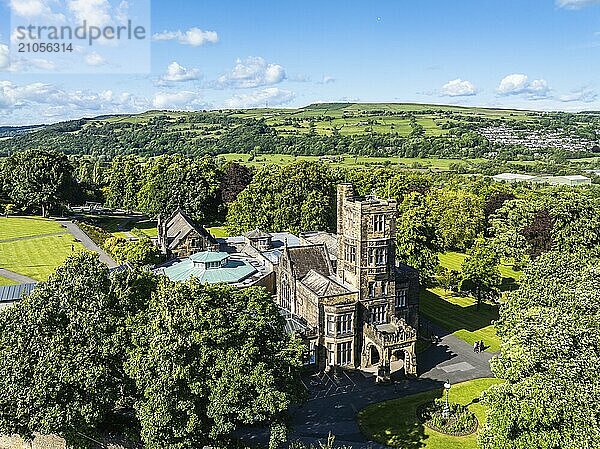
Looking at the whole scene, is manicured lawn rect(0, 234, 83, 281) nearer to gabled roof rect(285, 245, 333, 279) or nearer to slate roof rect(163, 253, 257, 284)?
slate roof rect(163, 253, 257, 284)

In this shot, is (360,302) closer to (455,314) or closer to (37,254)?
(455,314)

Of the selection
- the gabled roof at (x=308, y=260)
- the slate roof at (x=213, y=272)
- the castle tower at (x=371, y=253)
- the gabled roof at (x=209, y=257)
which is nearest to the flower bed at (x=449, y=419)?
the castle tower at (x=371, y=253)

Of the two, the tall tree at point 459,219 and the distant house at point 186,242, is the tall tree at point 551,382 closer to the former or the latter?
the distant house at point 186,242

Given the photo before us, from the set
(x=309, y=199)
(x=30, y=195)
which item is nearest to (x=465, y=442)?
(x=309, y=199)

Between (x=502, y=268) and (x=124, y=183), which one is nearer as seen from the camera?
(x=502, y=268)

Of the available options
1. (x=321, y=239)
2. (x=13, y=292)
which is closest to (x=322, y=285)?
(x=321, y=239)

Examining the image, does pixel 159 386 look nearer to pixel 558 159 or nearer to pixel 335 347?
pixel 335 347
